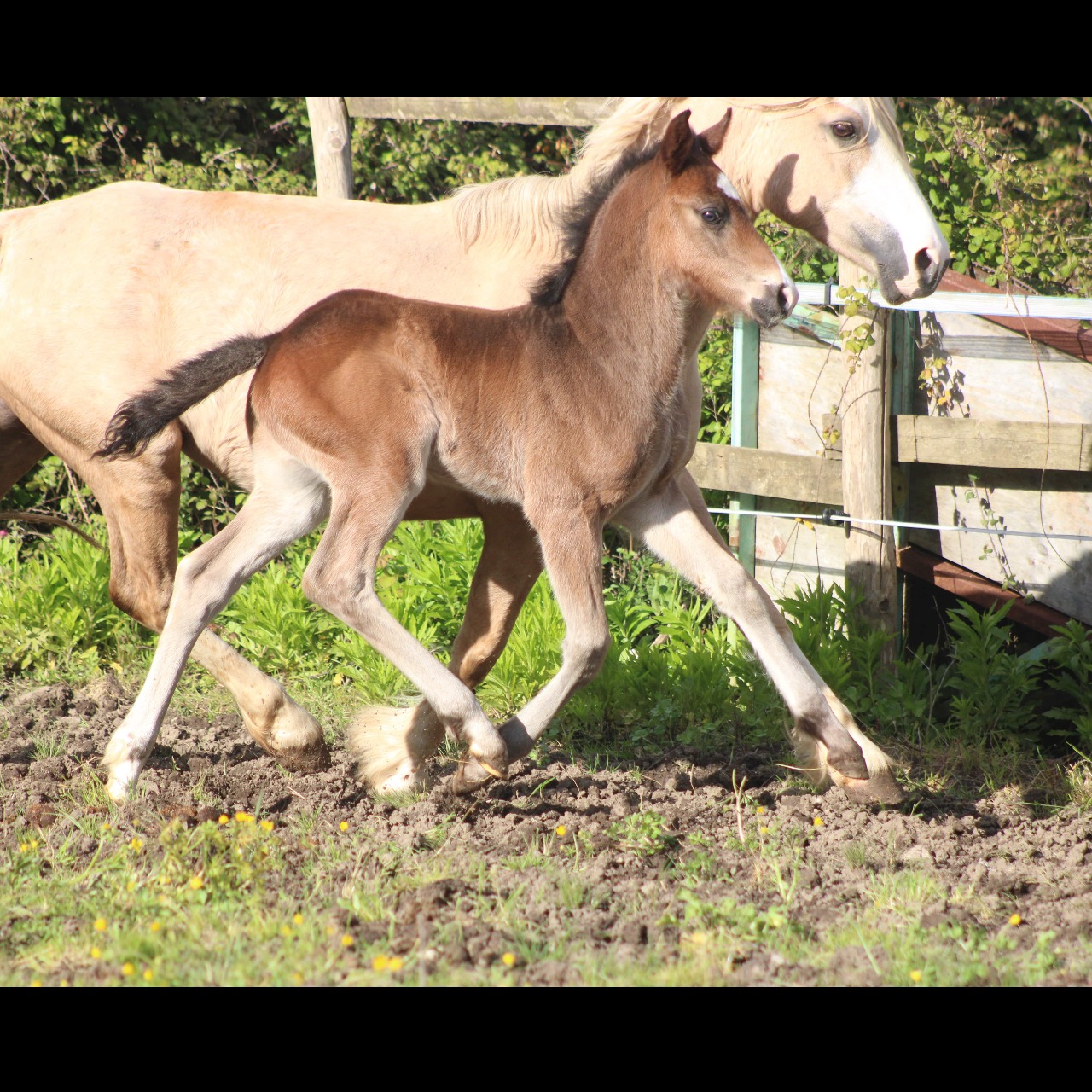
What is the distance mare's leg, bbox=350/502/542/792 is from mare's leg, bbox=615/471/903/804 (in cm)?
57

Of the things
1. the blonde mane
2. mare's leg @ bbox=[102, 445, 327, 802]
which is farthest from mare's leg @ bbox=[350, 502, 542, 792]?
the blonde mane

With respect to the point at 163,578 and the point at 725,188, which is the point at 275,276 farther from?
the point at 725,188

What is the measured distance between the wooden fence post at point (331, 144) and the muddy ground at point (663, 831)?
9.59 ft

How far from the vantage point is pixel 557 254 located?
4.36m

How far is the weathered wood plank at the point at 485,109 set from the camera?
Result: 5941 mm

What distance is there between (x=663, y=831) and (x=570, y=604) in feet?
2.64

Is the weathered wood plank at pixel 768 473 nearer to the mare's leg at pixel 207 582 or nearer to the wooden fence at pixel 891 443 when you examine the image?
the wooden fence at pixel 891 443

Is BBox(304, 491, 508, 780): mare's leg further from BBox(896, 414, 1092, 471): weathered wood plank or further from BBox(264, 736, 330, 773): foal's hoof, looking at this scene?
BBox(896, 414, 1092, 471): weathered wood plank

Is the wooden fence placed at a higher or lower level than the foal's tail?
lower

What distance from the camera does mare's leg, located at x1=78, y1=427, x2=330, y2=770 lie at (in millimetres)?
4617

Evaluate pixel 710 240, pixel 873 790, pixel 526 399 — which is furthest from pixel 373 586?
pixel 873 790

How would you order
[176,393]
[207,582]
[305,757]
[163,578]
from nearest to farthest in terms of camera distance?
[176,393] → [207,582] → [305,757] → [163,578]

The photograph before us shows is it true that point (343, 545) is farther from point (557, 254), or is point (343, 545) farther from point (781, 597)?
point (781, 597)

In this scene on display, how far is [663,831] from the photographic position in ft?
13.1
